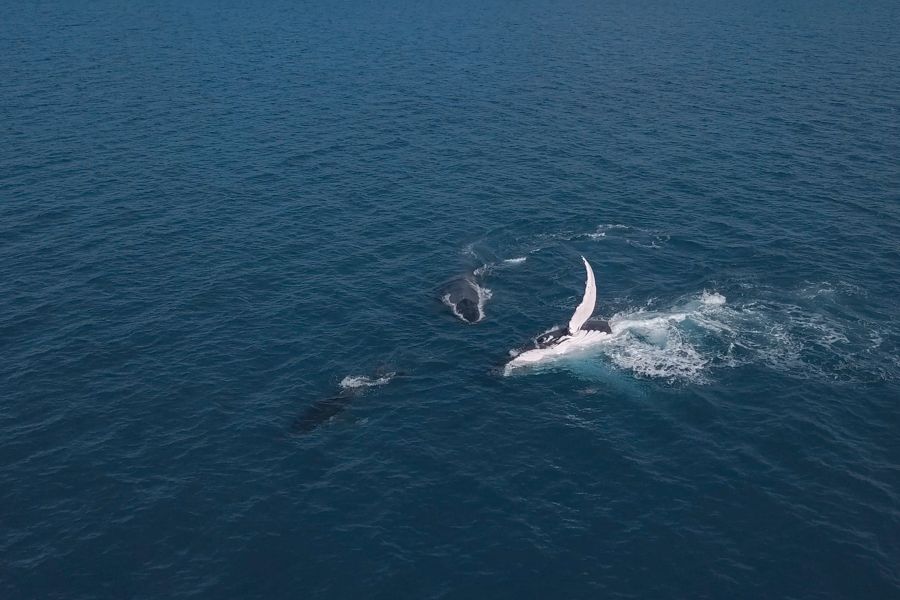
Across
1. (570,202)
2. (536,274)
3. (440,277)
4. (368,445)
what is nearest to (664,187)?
(570,202)

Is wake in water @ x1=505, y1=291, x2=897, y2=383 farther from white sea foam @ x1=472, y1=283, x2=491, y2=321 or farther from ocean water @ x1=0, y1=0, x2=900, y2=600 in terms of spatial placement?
white sea foam @ x1=472, y1=283, x2=491, y2=321

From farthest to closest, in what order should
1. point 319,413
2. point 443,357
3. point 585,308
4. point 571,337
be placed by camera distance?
1. point 585,308
2. point 571,337
3. point 443,357
4. point 319,413

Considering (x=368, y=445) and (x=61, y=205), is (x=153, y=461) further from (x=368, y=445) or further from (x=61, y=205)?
(x=61, y=205)

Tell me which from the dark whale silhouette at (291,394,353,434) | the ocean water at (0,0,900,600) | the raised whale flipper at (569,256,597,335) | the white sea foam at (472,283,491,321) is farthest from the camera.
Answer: the white sea foam at (472,283,491,321)

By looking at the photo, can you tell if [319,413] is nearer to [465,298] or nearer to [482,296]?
[465,298]

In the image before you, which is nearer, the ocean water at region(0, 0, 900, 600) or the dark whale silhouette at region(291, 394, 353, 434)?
the ocean water at region(0, 0, 900, 600)

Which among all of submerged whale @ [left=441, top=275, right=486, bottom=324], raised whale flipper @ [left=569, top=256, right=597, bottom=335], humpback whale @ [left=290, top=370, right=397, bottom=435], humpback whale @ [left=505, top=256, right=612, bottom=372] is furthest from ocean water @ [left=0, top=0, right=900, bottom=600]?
raised whale flipper @ [left=569, top=256, right=597, bottom=335]

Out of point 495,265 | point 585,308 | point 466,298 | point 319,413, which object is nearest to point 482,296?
point 466,298
